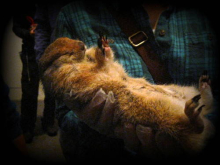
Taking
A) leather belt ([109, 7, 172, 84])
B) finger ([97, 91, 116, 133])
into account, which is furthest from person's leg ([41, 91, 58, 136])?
leather belt ([109, 7, 172, 84])

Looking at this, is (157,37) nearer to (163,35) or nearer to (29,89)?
(163,35)

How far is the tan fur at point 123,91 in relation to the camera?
29.5 inches

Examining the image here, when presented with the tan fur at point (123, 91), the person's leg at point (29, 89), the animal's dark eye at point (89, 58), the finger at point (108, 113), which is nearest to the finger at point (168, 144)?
the tan fur at point (123, 91)

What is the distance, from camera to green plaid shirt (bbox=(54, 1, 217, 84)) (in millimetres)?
890

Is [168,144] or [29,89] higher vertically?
[29,89]

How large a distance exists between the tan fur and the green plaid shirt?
0.05m

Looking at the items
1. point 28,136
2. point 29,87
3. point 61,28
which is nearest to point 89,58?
point 61,28

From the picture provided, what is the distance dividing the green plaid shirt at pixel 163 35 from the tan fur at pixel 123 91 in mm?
54

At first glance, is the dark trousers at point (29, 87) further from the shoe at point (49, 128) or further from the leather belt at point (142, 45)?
the leather belt at point (142, 45)

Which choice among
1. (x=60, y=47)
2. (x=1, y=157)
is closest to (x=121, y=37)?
(x=60, y=47)

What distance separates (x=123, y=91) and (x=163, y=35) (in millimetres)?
368

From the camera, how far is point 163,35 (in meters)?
0.93

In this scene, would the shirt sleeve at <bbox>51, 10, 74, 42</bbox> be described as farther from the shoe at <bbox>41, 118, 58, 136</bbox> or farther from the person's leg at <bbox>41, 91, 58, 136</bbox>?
the shoe at <bbox>41, 118, 58, 136</bbox>

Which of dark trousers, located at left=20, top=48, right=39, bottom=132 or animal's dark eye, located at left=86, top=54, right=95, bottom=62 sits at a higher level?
animal's dark eye, located at left=86, top=54, right=95, bottom=62
